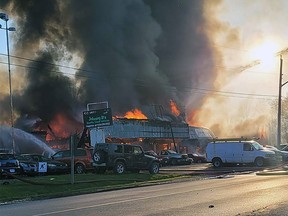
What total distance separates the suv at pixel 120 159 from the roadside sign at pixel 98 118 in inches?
47.0

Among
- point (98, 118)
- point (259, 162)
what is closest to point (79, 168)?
point (98, 118)

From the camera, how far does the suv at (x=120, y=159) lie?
23.6 meters

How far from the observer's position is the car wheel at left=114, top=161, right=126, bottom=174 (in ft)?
77.6

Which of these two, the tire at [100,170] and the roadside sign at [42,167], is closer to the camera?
the roadside sign at [42,167]

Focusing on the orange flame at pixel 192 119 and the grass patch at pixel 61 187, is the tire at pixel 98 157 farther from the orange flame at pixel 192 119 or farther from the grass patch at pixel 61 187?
the orange flame at pixel 192 119

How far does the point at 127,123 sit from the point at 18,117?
18.3 m

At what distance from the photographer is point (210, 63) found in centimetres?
6075

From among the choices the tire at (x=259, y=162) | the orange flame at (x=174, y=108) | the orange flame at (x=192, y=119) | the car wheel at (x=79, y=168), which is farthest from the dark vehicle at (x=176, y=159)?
the orange flame at (x=192, y=119)

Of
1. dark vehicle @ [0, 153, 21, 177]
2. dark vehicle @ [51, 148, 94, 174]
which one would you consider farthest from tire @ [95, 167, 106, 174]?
dark vehicle @ [0, 153, 21, 177]

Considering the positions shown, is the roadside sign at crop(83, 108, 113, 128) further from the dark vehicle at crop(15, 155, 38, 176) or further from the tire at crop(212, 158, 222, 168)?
the tire at crop(212, 158, 222, 168)

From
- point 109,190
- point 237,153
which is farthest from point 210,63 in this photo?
point 109,190

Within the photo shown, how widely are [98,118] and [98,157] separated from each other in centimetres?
221

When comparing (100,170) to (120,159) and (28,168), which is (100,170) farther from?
(28,168)

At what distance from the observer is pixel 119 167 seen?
2384 cm
